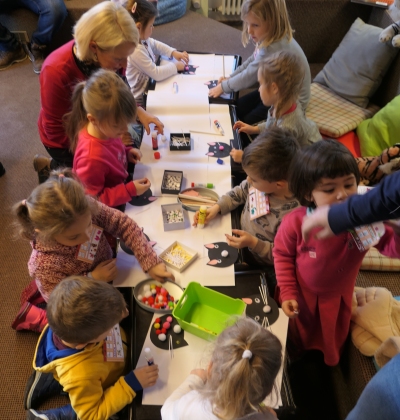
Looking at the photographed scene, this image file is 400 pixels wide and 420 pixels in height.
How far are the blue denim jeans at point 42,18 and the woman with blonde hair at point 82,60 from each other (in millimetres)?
2050

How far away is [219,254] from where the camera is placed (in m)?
1.49

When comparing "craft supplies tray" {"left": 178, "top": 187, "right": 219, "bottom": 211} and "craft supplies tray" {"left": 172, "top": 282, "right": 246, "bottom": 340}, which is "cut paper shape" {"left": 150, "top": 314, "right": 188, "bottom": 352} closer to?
"craft supplies tray" {"left": 172, "top": 282, "right": 246, "bottom": 340}

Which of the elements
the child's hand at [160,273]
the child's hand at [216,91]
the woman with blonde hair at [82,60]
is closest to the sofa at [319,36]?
the child's hand at [160,273]

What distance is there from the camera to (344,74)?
2.91 m

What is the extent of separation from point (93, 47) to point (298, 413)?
1921 mm

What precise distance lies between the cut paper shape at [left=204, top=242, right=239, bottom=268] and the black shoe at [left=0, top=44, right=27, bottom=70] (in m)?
3.46

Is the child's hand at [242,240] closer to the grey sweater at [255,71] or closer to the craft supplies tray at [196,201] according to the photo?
the craft supplies tray at [196,201]

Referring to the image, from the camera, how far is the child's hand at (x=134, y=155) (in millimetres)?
1879

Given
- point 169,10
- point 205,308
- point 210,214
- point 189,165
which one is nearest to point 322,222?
point 205,308

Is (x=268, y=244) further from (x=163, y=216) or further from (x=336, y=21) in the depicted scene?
(x=336, y=21)

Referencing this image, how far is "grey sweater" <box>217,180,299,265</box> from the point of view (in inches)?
59.5

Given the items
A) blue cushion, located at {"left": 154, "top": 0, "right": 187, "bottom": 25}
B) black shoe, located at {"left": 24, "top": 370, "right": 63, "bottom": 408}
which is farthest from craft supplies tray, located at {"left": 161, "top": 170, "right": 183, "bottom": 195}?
blue cushion, located at {"left": 154, "top": 0, "right": 187, "bottom": 25}

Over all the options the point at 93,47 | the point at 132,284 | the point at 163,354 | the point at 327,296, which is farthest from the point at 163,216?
the point at 93,47

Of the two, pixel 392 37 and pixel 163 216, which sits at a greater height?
pixel 392 37
